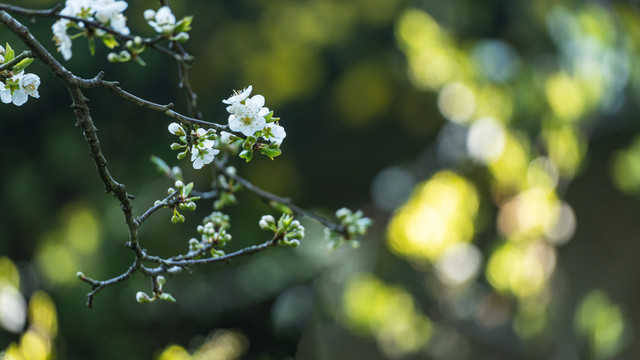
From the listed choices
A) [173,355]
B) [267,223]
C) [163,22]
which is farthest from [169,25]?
[173,355]

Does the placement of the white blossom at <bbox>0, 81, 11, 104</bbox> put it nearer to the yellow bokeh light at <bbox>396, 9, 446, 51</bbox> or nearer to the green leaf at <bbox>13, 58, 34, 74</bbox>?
the green leaf at <bbox>13, 58, 34, 74</bbox>

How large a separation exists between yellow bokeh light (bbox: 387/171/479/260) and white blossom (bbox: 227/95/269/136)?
1.05 metres

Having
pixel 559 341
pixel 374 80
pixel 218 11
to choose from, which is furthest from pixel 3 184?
pixel 559 341

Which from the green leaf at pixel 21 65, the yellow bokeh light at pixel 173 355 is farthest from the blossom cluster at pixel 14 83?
the yellow bokeh light at pixel 173 355

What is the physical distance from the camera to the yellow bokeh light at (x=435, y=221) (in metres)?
1.60

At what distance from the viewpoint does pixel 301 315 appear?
1.98 metres

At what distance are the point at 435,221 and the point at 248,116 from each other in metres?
1.06

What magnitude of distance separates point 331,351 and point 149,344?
0.55 metres

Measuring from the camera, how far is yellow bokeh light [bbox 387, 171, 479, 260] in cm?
160

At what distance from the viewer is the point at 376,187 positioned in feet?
7.59

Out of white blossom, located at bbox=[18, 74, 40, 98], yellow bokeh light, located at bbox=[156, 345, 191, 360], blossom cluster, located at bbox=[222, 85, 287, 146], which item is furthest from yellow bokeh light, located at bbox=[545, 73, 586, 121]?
white blossom, located at bbox=[18, 74, 40, 98]

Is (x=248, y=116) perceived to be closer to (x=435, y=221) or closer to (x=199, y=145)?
(x=199, y=145)

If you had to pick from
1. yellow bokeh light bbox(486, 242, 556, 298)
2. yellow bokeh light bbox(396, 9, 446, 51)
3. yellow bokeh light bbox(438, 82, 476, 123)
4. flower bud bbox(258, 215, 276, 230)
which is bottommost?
flower bud bbox(258, 215, 276, 230)

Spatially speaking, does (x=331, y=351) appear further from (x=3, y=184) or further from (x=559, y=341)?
(x=3, y=184)
